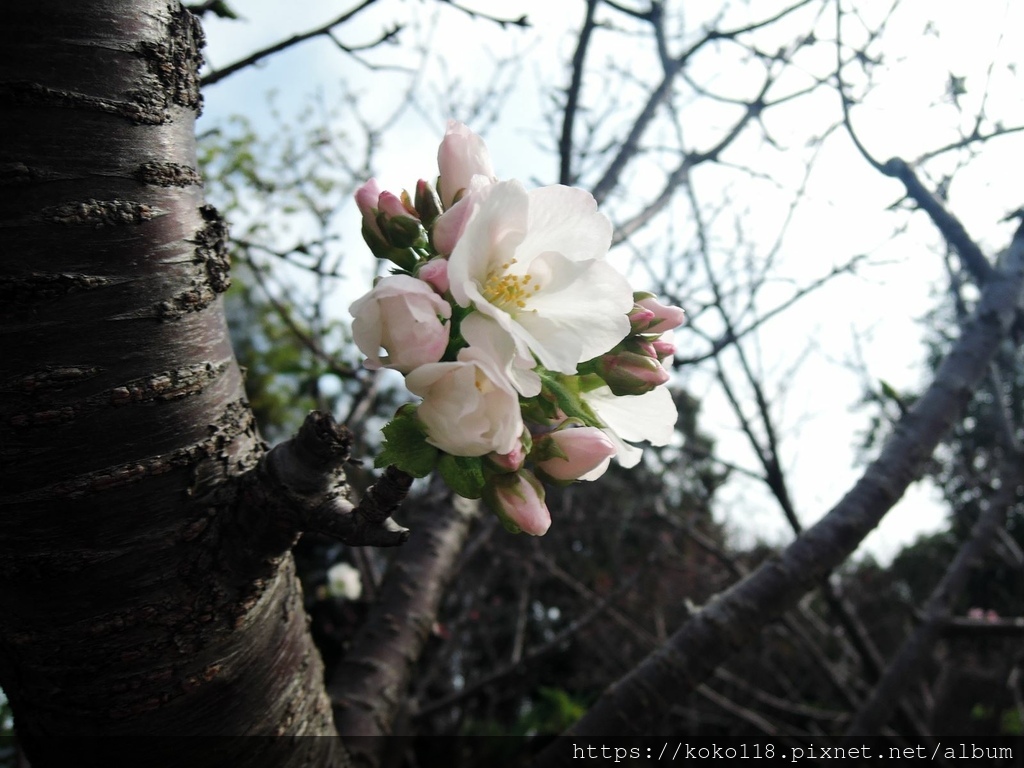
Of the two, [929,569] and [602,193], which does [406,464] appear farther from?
[929,569]

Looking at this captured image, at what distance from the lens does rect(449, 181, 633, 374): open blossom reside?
2.92ft

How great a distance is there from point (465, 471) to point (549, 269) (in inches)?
12.4

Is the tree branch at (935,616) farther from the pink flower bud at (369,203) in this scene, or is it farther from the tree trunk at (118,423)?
the pink flower bud at (369,203)

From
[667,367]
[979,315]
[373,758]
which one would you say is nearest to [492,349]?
[667,367]

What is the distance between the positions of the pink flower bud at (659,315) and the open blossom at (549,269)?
0.13 m

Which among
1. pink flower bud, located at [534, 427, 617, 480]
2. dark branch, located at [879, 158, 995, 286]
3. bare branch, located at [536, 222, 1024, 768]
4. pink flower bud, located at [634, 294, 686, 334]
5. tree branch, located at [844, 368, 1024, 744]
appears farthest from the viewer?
tree branch, located at [844, 368, 1024, 744]

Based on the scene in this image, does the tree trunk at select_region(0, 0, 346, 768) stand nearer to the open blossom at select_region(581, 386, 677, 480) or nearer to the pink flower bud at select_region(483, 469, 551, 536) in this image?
the pink flower bud at select_region(483, 469, 551, 536)

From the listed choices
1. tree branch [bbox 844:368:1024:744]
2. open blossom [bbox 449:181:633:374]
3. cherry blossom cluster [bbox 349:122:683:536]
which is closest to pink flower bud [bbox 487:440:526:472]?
cherry blossom cluster [bbox 349:122:683:536]

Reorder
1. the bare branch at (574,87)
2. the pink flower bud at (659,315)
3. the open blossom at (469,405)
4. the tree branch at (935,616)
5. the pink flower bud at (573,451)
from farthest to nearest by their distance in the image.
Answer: the bare branch at (574,87) → the tree branch at (935,616) → the pink flower bud at (659,315) → the pink flower bud at (573,451) → the open blossom at (469,405)

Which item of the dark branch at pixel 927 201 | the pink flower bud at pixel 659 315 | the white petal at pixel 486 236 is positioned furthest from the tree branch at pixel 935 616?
the white petal at pixel 486 236

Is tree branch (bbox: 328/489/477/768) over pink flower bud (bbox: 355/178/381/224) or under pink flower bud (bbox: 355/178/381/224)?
under

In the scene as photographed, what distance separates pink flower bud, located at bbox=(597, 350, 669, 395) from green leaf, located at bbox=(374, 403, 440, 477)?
29 centimetres

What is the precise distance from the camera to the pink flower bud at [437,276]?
879 millimetres

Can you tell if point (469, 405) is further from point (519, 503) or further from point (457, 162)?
point (457, 162)
